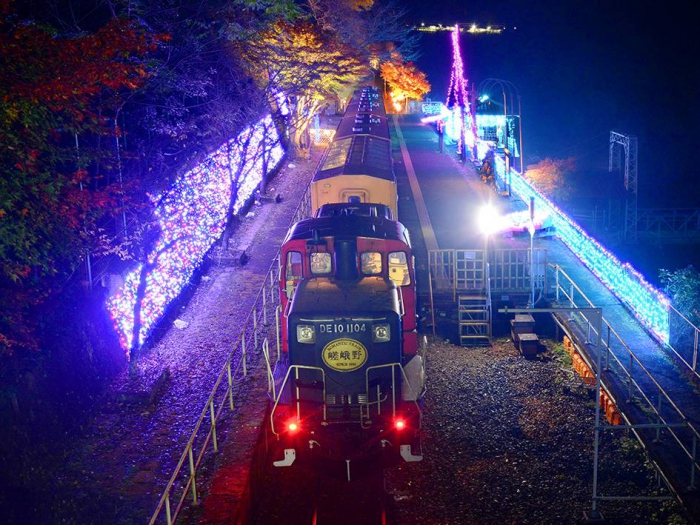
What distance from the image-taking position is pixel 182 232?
18.3m

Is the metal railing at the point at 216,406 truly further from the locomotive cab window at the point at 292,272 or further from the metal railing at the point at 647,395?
the metal railing at the point at 647,395

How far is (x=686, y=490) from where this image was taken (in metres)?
10.2

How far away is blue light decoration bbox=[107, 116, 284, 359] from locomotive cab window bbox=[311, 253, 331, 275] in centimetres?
449

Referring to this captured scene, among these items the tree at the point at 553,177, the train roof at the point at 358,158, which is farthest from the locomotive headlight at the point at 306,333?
the tree at the point at 553,177

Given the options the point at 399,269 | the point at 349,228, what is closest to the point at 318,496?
the point at 399,269

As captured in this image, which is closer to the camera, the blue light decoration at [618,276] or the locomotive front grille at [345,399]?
the locomotive front grille at [345,399]

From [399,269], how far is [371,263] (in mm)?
561

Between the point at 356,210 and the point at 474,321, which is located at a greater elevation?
the point at 356,210

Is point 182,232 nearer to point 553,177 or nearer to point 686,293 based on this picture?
point 686,293

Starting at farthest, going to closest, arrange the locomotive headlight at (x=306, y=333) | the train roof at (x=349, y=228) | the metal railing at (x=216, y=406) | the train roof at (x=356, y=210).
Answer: the train roof at (x=356, y=210) → the train roof at (x=349, y=228) → the locomotive headlight at (x=306, y=333) → the metal railing at (x=216, y=406)

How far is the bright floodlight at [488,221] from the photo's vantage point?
895 inches

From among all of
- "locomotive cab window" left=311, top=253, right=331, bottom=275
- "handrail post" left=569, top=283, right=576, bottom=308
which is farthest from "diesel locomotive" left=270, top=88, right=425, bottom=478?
"handrail post" left=569, top=283, right=576, bottom=308

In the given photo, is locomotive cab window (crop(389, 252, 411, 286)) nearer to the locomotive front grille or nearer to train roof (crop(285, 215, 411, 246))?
train roof (crop(285, 215, 411, 246))

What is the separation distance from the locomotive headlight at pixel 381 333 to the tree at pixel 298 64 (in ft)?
50.4
